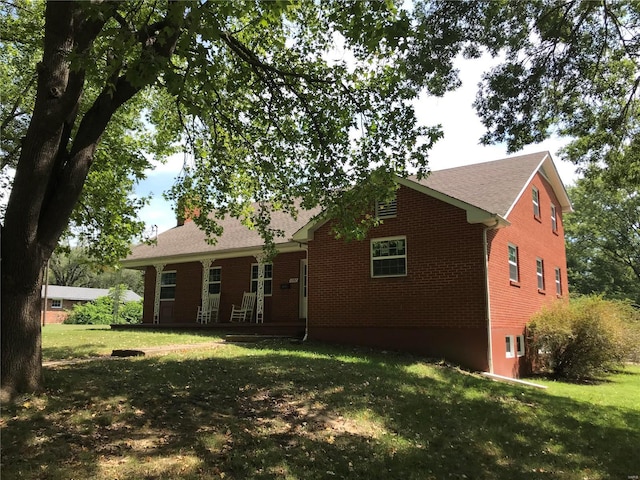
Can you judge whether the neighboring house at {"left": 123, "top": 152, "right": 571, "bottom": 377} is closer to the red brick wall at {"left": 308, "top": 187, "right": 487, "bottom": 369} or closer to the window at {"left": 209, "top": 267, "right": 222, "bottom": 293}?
the red brick wall at {"left": 308, "top": 187, "right": 487, "bottom": 369}

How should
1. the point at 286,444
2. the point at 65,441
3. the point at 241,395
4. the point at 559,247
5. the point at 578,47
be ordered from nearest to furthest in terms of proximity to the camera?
the point at 65,441
the point at 286,444
the point at 241,395
the point at 578,47
the point at 559,247

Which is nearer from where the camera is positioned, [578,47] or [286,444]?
[286,444]

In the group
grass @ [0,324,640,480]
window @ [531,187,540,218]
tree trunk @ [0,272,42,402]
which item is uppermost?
window @ [531,187,540,218]

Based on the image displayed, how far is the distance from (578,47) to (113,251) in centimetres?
1276

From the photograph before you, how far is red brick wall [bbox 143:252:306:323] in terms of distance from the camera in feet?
59.6

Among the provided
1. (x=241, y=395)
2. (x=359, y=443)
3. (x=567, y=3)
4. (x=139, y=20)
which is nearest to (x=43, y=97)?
(x=139, y=20)

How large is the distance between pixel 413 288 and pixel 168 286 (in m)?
13.0

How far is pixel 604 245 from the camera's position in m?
40.8

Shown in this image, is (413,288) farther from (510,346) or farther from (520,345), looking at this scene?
(520,345)

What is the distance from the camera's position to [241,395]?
23.6 ft

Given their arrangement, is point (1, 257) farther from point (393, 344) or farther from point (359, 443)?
point (393, 344)

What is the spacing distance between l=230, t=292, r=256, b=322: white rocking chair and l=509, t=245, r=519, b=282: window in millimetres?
9649

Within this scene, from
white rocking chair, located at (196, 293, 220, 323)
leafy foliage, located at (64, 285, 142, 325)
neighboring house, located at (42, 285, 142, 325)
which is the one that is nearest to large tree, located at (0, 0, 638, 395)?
white rocking chair, located at (196, 293, 220, 323)

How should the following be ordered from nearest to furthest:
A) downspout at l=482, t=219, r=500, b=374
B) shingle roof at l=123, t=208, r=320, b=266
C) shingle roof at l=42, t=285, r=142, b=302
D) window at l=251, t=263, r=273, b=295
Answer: downspout at l=482, t=219, r=500, b=374 < window at l=251, t=263, r=273, b=295 < shingle roof at l=123, t=208, r=320, b=266 < shingle roof at l=42, t=285, r=142, b=302
